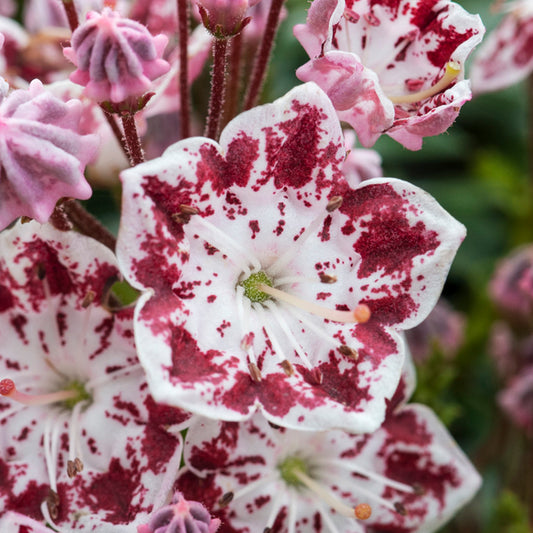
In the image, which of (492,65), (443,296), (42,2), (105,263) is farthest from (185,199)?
(443,296)

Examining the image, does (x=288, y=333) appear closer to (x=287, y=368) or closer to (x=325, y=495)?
(x=287, y=368)

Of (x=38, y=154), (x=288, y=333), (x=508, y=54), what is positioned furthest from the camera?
(x=508, y=54)

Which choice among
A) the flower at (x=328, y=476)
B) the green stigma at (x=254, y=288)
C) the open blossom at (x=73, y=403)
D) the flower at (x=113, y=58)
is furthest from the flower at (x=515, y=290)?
the flower at (x=113, y=58)

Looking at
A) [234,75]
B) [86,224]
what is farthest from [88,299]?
[234,75]

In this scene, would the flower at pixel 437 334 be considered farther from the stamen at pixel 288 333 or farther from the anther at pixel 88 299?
the anther at pixel 88 299

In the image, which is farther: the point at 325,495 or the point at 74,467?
the point at 325,495

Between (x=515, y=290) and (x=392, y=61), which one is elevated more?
(x=392, y=61)

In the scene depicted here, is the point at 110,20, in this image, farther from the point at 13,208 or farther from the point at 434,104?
the point at 434,104
